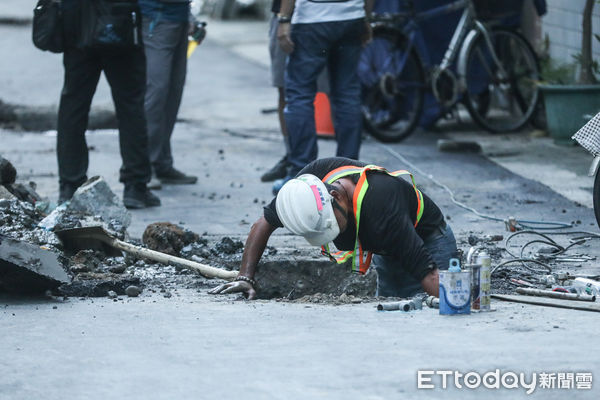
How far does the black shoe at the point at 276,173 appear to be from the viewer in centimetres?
777

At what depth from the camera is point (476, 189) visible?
7.40 m

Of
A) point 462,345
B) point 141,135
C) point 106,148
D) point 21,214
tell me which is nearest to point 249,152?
point 106,148

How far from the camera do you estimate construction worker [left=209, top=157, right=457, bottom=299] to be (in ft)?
14.1

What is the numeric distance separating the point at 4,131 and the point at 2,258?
6175 millimetres

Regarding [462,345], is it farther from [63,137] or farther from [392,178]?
[63,137]

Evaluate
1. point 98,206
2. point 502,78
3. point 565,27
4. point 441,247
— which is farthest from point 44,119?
point 441,247

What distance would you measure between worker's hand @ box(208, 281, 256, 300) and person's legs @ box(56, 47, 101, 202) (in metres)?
2.22

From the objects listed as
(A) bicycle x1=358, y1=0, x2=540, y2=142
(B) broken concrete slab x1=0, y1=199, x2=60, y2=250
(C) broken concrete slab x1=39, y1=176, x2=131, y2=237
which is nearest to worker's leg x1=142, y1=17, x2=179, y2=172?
(C) broken concrete slab x1=39, y1=176, x2=131, y2=237

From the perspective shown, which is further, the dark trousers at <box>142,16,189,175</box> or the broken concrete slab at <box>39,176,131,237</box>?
the dark trousers at <box>142,16,189,175</box>

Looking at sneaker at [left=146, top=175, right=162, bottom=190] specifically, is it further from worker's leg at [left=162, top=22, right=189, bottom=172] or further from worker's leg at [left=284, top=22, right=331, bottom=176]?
worker's leg at [left=284, top=22, right=331, bottom=176]

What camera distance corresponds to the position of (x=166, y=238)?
5.61m

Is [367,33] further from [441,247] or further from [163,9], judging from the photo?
[441,247]

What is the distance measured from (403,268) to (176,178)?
315 cm

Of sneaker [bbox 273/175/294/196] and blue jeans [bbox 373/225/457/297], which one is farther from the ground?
blue jeans [bbox 373/225/457/297]
